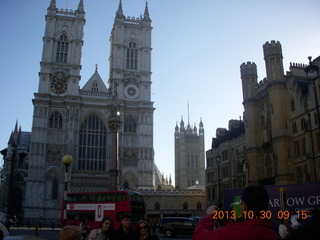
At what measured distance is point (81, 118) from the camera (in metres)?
57.6

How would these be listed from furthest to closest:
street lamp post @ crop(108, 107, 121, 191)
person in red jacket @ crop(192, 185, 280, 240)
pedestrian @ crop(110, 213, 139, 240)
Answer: street lamp post @ crop(108, 107, 121, 191) < pedestrian @ crop(110, 213, 139, 240) < person in red jacket @ crop(192, 185, 280, 240)

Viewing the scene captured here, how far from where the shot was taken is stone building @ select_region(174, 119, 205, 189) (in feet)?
349

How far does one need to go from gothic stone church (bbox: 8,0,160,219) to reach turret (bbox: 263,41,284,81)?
94.0 feet

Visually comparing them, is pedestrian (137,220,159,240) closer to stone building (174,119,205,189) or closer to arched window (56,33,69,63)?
arched window (56,33,69,63)

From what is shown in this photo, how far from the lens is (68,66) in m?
59.1

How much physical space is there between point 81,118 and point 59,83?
22.9 feet

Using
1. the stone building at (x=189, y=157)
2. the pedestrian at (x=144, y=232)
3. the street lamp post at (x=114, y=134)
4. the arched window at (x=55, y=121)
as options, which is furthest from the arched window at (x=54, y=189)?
the stone building at (x=189, y=157)

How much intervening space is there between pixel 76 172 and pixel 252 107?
31123 millimetres

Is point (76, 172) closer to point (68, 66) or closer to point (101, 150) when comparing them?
point (101, 150)

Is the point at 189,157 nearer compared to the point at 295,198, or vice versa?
the point at 295,198

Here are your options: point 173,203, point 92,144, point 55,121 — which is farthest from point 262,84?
point 55,121

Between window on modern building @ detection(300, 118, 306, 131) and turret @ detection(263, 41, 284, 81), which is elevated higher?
turret @ detection(263, 41, 284, 81)

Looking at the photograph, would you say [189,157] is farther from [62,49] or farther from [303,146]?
[303,146]

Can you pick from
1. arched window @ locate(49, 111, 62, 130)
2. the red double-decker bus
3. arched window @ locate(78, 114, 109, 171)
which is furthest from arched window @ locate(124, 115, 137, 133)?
the red double-decker bus
